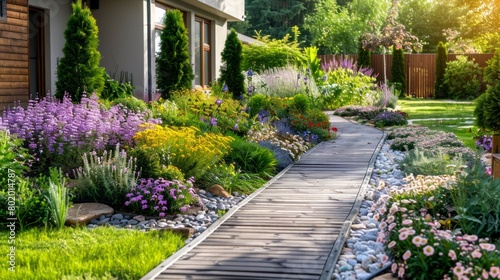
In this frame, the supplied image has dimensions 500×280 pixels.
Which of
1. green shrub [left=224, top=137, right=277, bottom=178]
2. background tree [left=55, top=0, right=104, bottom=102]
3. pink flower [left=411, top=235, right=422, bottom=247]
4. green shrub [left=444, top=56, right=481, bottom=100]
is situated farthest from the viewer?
green shrub [left=444, top=56, right=481, bottom=100]

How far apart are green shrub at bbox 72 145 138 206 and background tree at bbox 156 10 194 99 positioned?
6.44 meters

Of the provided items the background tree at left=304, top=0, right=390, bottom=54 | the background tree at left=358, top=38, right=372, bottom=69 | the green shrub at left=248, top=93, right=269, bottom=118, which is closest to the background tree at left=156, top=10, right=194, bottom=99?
the green shrub at left=248, top=93, right=269, bottom=118

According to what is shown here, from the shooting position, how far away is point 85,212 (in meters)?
5.99

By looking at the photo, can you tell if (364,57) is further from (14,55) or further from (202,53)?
(14,55)

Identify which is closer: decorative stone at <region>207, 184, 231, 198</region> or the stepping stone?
the stepping stone

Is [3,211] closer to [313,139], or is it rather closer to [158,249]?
[158,249]

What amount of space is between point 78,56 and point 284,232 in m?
5.71

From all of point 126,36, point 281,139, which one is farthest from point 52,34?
point 281,139

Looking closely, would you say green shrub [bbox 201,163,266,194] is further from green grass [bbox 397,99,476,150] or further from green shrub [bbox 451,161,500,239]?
green grass [bbox 397,99,476,150]

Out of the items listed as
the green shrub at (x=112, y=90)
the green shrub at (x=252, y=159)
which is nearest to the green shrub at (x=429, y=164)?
the green shrub at (x=252, y=159)

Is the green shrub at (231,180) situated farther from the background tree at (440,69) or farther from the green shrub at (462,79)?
the background tree at (440,69)

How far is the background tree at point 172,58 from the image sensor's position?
12828 millimetres

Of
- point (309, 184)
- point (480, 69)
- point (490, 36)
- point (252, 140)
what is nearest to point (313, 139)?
point (252, 140)

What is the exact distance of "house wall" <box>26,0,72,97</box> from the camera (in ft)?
38.9
